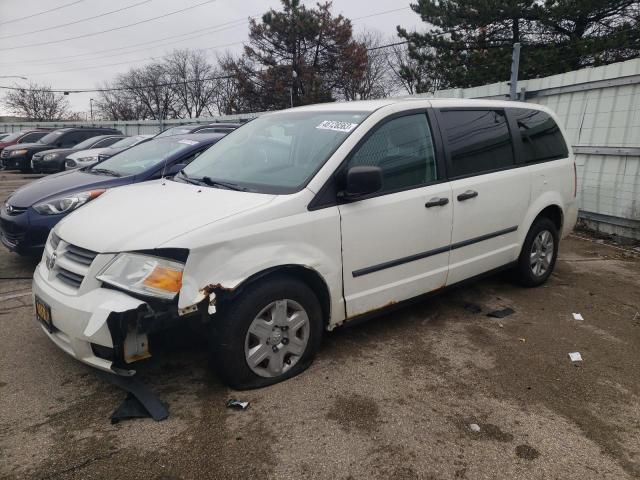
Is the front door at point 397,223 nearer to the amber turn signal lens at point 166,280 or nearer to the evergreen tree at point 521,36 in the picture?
the amber turn signal lens at point 166,280

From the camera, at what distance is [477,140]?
3.99 m

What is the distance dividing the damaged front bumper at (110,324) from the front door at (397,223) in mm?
1221

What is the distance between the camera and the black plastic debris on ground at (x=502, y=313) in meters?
4.14

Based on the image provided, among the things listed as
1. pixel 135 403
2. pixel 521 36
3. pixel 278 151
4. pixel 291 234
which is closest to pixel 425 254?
pixel 291 234

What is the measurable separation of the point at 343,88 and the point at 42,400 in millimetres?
32090

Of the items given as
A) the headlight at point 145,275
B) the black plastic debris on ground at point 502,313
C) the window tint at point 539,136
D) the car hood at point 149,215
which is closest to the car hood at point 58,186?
the car hood at point 149,215

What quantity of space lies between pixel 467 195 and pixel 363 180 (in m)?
1.23

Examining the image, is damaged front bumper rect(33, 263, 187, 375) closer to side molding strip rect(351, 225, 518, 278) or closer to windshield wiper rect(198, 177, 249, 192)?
windshield wiper rect(198, 177, 249, 192)

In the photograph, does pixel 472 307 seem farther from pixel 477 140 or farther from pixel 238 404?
pixel 238 404

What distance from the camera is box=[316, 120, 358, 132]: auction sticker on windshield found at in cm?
326

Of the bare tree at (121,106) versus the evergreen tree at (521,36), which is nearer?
the evergreen tree at (521,36)

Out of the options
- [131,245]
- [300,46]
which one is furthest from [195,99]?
[131,245]

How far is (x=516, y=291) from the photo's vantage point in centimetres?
475

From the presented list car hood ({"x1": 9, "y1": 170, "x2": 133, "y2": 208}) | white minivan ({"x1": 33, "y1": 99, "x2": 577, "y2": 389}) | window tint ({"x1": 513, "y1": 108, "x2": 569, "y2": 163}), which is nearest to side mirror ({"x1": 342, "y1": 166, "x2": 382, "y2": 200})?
white minivan ({"x1": 33, "y1": 99, "x2": 577, "y2": 389})
